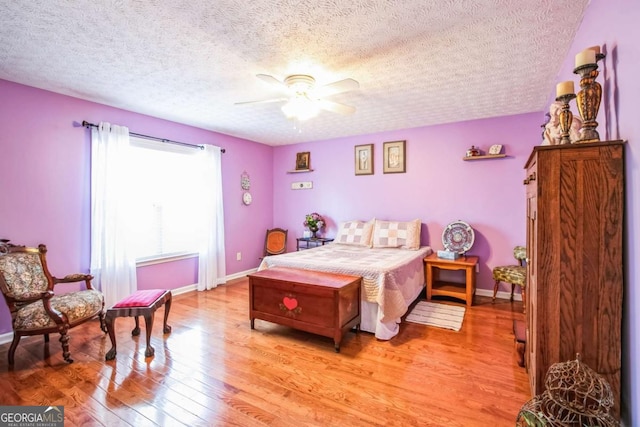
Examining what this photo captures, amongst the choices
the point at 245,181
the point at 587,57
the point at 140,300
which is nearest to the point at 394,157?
the point at 245,181

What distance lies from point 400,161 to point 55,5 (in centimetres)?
396

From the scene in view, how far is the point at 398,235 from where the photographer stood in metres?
4.25

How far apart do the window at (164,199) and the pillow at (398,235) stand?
8.55 ft

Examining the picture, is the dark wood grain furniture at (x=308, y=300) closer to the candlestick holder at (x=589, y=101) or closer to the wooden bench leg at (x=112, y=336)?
the wooden bench leg at (x=112, y=336)

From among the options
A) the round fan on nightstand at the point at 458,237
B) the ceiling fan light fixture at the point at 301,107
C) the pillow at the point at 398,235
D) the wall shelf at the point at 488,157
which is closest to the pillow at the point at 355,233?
the pillow at the point at 398,235

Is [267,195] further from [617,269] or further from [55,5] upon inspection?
[617,269]

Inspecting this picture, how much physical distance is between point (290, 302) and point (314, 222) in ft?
7.92

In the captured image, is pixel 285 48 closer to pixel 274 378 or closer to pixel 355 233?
pixel 274 378

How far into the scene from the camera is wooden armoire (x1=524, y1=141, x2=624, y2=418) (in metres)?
1.33

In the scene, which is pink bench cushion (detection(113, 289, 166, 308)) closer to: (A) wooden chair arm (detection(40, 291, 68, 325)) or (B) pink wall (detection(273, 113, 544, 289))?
(A) wooden chair arm (detection(40, 291, 68, 325))

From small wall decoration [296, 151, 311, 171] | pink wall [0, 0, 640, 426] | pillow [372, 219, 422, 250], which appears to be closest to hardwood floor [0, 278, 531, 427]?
pink wall [0, 0, 640, 426]

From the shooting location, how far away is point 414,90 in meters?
3.03

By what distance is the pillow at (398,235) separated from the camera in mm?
4176

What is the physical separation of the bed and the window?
65.3 inches
